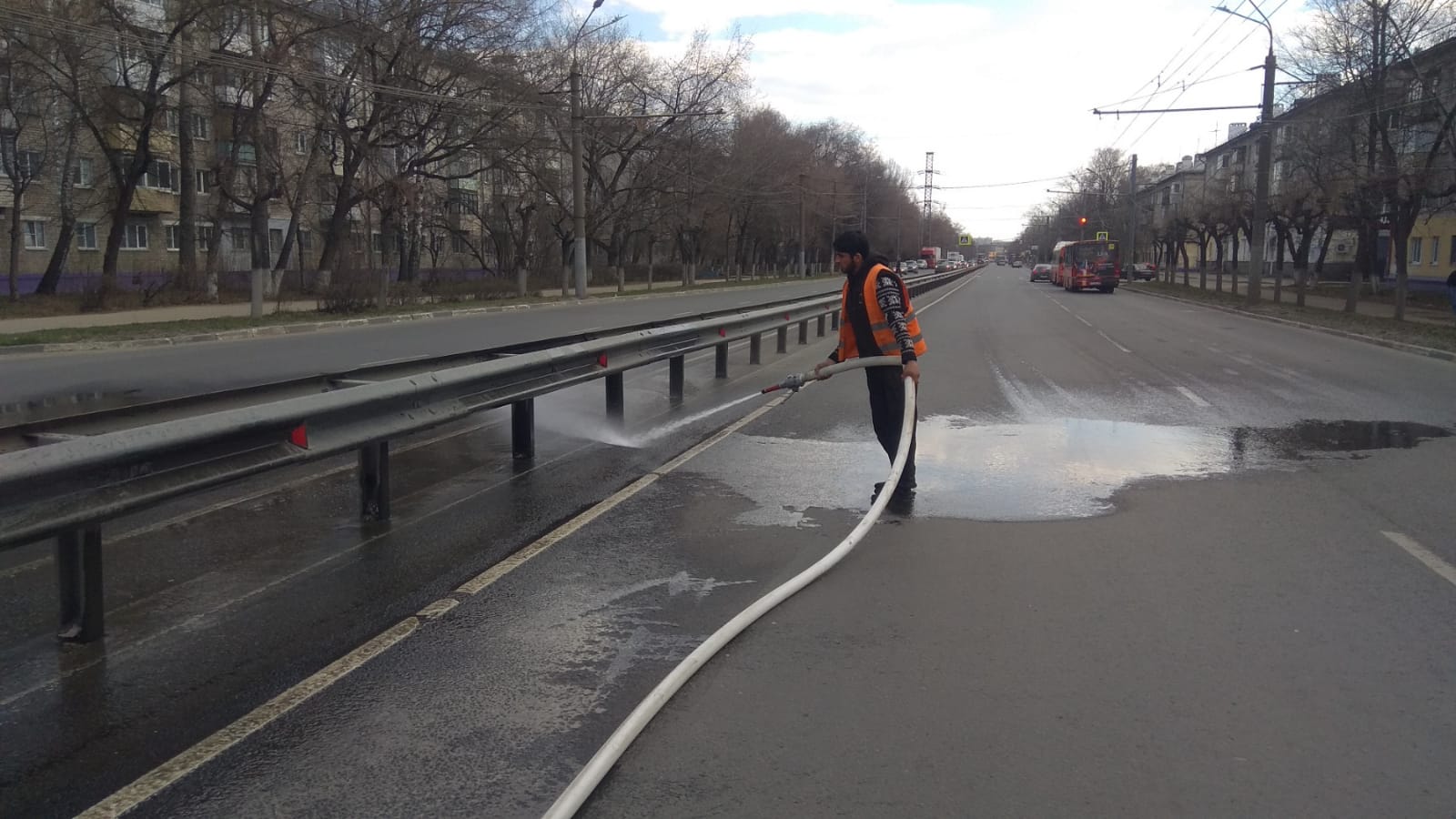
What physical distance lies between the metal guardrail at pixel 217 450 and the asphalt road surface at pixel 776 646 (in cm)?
36

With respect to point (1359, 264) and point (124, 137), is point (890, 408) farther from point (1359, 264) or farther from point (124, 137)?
point (124, 137)

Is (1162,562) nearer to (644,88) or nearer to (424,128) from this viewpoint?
(424,128)

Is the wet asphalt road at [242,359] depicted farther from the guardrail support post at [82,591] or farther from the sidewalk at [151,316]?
the guardrail support post at [82,591]

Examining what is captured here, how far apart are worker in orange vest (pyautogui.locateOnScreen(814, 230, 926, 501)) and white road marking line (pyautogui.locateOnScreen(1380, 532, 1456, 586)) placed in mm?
2865

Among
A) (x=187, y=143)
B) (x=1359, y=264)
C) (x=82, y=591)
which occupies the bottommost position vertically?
(x=82, y=591)

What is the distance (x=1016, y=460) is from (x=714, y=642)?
16.2 feet

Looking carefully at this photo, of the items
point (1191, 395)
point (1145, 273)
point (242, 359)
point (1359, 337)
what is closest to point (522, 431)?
point (1191, 395)

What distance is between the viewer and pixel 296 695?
12.7 feet

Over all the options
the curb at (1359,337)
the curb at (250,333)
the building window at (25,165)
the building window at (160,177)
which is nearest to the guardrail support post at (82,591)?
the curb at (250,333)

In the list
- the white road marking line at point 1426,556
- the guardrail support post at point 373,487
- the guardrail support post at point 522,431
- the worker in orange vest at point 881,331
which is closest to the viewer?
the white road marking line at point 1426,556

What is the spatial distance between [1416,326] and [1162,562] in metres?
23.8

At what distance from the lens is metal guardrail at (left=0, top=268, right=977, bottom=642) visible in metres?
3.81

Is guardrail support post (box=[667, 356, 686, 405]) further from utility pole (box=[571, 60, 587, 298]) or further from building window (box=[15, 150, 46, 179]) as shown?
building window (box=[15, 150, 46, 179])

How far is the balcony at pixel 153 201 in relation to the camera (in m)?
46.7
